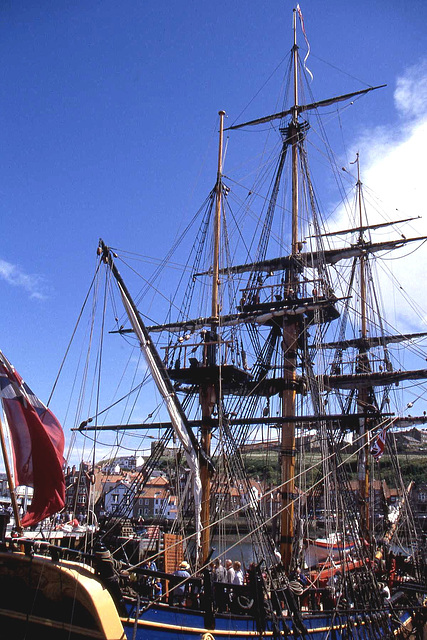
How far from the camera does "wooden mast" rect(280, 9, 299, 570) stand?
65.9 ft

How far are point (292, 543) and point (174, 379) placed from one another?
7301 mm

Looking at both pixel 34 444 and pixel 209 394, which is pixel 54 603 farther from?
pixel 209 394

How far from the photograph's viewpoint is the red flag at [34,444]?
29.2 ft

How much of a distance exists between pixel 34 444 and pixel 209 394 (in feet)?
39.0

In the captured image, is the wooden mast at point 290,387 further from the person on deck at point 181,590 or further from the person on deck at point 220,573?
the person on deck at point 181,590

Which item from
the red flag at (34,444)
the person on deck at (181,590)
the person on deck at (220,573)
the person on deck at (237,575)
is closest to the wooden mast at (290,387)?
the person on deck at (237,575)

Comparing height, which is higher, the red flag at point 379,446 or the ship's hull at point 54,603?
the red flag at point 379,446

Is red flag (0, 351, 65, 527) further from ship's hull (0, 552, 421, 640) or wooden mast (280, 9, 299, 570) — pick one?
wooden mast (280, 9, 299, 570)

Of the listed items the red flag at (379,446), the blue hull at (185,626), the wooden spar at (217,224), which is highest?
the wooden spar at (217,224)

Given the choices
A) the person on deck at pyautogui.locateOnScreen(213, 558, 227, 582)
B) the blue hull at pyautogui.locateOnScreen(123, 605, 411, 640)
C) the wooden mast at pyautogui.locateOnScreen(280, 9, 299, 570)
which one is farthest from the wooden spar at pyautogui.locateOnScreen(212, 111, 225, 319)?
the blue hull at pyautogui.locateOnScreen(123, 605, 411, 640)

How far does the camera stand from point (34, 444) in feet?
29.7

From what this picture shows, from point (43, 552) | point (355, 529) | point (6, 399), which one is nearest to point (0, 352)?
point (6, 399)

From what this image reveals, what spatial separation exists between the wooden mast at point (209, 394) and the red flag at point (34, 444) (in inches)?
342

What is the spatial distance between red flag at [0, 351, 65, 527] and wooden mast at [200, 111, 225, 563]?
870 centimetres
